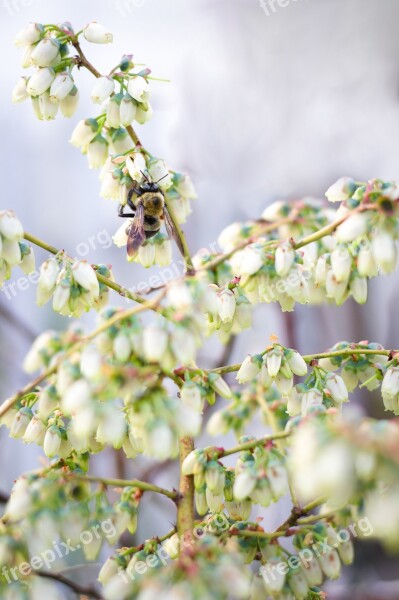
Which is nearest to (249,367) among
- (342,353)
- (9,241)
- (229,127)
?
(342,353)

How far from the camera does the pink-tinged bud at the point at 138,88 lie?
106cm

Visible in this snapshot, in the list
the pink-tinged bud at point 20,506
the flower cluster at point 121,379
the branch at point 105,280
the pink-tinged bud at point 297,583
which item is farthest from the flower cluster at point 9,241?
the pink-tinged bud at point 297,583

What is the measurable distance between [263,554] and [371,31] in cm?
217

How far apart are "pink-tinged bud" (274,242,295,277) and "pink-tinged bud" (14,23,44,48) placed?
453mm

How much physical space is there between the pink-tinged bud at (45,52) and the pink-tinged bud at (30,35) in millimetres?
13

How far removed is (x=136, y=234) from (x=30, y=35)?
31 cm

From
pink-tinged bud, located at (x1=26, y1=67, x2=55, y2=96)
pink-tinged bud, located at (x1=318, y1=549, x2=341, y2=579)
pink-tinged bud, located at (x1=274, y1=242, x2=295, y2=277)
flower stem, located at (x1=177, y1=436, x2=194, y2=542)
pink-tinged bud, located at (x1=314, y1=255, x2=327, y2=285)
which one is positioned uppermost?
pink-tinged bud, located at (x1=26, y1=67, x2=55, y2=96)

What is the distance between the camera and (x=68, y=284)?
98 cm

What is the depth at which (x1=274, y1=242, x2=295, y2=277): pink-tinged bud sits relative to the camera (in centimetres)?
95

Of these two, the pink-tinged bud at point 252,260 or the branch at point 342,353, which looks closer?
the pink-tinged bud at point 252,260

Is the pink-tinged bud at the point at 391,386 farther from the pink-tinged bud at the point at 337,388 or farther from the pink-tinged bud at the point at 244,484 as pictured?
the pink-tinged bud at the point at 244,484

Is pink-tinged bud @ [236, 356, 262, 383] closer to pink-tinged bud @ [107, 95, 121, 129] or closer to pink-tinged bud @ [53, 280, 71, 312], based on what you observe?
pink-tinged bud @ [53, 280, 71, 312]

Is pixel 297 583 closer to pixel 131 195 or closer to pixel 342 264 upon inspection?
pixel 342 264

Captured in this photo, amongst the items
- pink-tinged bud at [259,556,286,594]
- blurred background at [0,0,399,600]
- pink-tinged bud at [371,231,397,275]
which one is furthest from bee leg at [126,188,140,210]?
blurred background at [0,0,399,600]
